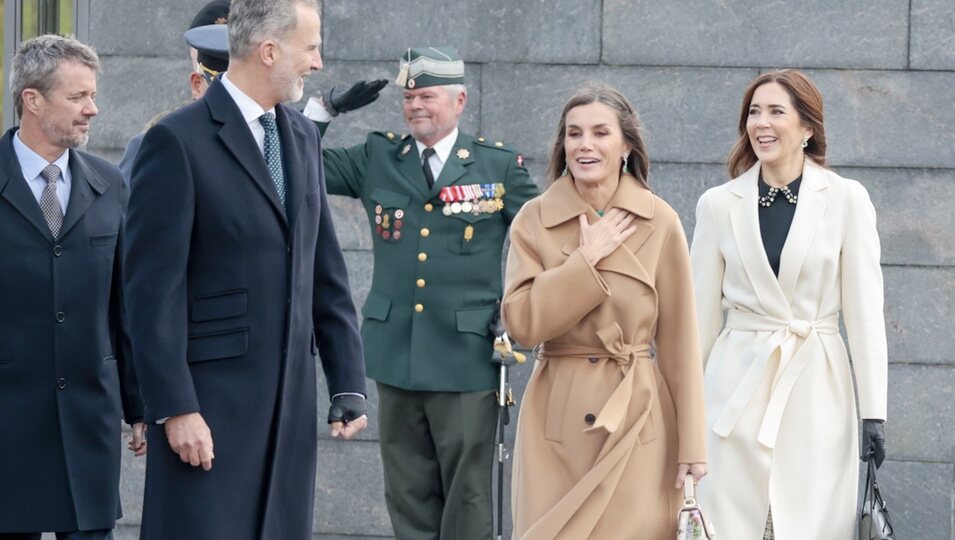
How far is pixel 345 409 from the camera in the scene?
189 inches

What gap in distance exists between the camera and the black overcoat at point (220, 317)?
4.43 meters

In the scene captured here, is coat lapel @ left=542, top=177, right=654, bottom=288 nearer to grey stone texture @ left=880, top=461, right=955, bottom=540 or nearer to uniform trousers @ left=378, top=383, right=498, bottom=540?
uniform trousers @ left=378, top=383, right=498, bottom=540

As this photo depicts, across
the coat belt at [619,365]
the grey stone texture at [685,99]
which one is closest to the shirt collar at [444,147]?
the grey stone texture at [685,99]

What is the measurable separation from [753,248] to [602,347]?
53.1 inches

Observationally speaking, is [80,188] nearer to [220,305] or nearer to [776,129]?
[220,305]

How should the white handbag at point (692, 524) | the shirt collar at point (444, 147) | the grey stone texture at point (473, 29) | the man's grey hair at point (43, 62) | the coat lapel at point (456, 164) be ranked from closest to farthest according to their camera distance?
the white handbag at point (692, 524), the man's grey hair at point (43, 62), the coat lapel at point (456, 164), the shirt collar at point (444, 147), the grey stone texture at point (473, 29)

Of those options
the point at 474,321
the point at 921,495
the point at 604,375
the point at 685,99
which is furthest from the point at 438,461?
the point at 921,495

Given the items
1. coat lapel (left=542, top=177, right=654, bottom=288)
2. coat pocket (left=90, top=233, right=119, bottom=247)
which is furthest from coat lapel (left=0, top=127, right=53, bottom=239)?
coat lapel (left=542, top=177, right=654, bottom=288)

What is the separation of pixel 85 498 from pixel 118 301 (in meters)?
0.69

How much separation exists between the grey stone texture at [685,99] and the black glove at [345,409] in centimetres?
343

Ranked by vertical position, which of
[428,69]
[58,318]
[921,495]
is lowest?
[921,495]

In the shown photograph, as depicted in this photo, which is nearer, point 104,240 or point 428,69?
point 104,240

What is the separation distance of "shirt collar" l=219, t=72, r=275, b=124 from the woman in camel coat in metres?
1.24

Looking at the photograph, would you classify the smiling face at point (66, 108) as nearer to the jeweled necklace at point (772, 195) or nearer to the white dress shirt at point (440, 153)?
the white dress shirt at point (440, 153)
